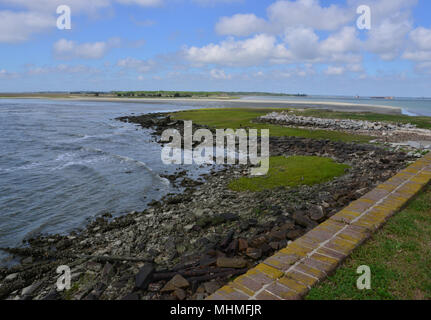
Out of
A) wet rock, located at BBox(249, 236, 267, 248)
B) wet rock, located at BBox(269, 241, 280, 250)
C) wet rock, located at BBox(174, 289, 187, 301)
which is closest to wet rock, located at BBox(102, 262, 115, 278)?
wet rock, located at BBox(174, 289, 187, 301)

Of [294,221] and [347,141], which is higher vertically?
[347,141]

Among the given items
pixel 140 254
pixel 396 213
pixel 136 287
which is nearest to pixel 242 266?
pixel 136 287

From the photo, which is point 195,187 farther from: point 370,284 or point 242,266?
point 370,284

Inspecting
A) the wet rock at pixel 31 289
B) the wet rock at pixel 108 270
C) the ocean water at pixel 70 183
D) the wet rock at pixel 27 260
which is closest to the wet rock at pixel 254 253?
the wet rock at pixel 108 270

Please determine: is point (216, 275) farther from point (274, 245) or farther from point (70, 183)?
point (70, 183)

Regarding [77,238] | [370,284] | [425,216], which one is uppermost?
[425,216]

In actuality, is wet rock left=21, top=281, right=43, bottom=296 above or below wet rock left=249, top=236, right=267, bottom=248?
below

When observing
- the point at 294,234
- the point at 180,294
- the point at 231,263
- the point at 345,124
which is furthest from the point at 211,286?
the point at 345,124

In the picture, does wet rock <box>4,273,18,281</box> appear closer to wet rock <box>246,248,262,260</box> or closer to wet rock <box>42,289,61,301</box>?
wet rock <box>42,289,61,301</box>
